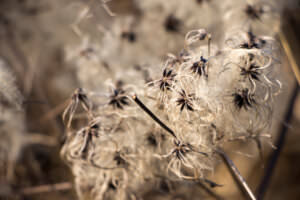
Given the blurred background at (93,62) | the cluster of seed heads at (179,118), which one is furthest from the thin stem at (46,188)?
the cluster of seed heads at (179,118)

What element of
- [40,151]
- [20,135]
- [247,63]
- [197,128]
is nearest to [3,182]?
[20,135]

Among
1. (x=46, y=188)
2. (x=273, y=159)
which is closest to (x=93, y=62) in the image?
(x=46, y=188)

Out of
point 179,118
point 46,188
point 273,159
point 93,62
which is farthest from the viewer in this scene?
point 46,188

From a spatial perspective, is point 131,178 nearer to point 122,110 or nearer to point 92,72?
point 122,110

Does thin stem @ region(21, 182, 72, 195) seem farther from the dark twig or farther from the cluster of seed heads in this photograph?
the dark twig

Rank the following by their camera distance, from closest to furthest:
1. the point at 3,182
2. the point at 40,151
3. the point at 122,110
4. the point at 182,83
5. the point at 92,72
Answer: the point at 182,83 < the point at 122,110 < the point at 92,72 < the point at 3,182 < the point at 40,151

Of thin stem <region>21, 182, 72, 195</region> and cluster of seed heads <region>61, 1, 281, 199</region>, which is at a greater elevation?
cluster of seed heads <region>61, 1, 281, 199</region>

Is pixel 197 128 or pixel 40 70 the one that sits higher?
pixel 40 70

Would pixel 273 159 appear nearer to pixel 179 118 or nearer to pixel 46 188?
pixel 179 118

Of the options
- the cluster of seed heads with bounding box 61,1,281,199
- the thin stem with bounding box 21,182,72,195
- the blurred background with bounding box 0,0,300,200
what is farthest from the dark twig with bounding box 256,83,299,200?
the thin stem with bounding box 21,182,72,195
